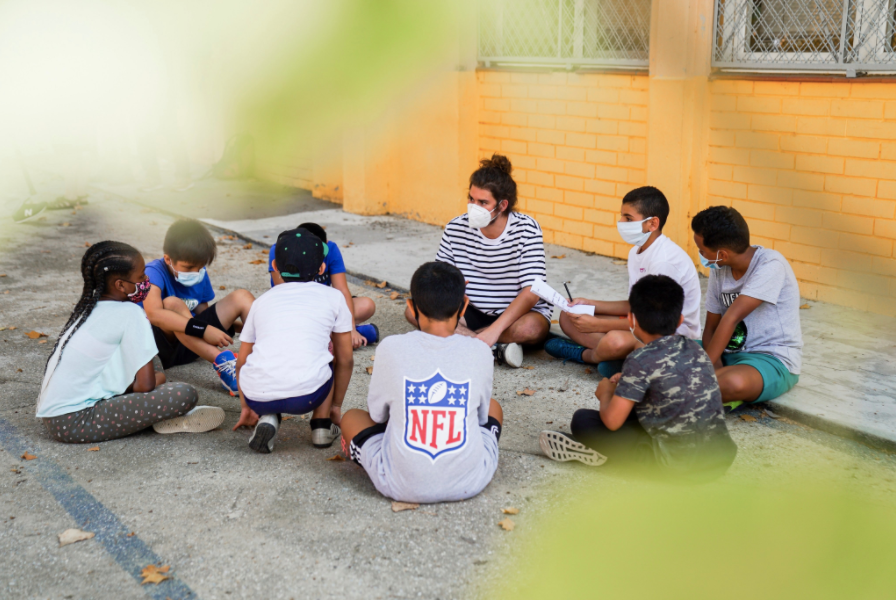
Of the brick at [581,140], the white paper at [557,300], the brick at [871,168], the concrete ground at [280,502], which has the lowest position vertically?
the concrete ground at [280,502]

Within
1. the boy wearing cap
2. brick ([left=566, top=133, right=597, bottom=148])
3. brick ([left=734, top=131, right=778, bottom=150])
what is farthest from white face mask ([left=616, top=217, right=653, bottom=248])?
brick ([left=566, top=133, right=597, bottom=148])

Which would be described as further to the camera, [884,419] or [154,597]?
[884,419]

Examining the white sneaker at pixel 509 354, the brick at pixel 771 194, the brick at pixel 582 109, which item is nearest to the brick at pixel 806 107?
the brick at pixel 771 194

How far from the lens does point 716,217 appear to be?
4.13 m

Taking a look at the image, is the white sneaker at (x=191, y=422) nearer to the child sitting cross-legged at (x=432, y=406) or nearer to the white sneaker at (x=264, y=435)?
the white sneaker at (x=264, y=435)

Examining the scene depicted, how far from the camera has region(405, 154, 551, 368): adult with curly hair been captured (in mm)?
4922

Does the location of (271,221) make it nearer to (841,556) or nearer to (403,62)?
(403,62)

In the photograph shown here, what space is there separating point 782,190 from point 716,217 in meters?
2.29

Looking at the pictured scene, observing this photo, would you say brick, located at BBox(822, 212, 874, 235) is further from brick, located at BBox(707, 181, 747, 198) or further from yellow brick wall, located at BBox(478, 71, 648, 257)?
yellow brick wall, located at BBox(478, 71, 648, 257)

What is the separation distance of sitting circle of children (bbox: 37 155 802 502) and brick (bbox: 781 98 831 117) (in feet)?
6.91

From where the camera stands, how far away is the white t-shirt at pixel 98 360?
150 inches

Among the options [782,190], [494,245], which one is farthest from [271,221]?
[782,190]

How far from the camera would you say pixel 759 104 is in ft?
20.2

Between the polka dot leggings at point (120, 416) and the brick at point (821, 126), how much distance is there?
446 cm
